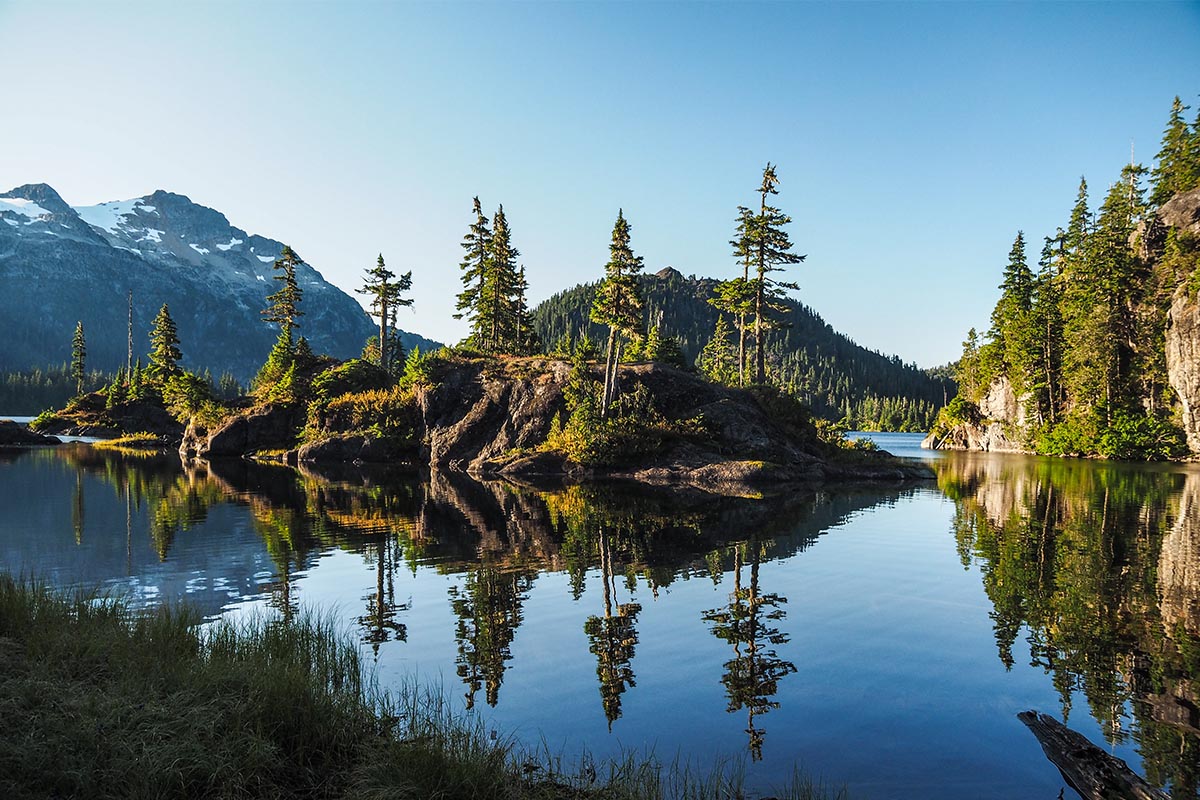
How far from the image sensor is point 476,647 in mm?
10992

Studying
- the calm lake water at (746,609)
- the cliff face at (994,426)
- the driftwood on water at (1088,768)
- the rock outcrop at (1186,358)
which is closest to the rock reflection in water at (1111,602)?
the calm lake water at (746,609)

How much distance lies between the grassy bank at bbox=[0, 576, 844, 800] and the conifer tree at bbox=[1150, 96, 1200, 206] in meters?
95.2

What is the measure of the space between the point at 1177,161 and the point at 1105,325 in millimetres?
24741

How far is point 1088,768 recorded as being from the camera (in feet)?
21.1

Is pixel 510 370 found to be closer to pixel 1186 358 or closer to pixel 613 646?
pixel 613 646

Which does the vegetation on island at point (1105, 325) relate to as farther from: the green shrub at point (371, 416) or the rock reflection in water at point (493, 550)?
the green shrub at point (371, 416)

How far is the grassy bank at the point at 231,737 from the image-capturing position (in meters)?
5.33

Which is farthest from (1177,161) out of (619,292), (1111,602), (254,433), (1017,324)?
(254,433)

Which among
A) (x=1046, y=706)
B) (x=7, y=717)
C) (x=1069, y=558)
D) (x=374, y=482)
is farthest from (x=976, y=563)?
(x=374, y=482)

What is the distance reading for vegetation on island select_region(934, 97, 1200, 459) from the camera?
6494 cm

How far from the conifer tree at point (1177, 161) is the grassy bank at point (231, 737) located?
9519 cm

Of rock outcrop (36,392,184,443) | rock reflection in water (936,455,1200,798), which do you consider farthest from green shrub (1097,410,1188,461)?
rock outcrop (36,392,184,443)

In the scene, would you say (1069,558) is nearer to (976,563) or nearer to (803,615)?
(976,563)

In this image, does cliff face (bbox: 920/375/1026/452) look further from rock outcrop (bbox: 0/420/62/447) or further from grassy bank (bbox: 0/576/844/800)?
rock outcrop (bbox: 0/420/62/447)
